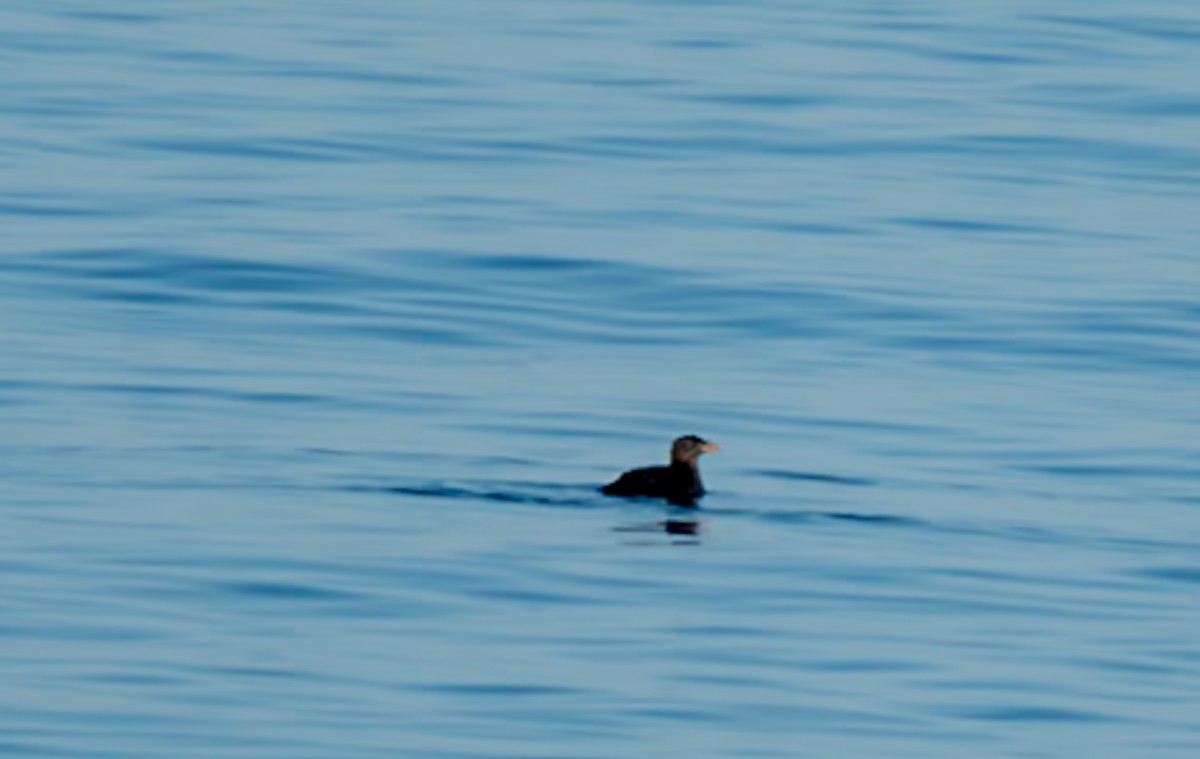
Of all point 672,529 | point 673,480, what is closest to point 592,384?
point 673,480

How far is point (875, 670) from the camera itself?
1655 centimetres

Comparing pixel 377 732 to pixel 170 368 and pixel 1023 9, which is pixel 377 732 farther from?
pixel 1023 9

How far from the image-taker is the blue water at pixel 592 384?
16.1 m

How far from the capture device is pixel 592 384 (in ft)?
81.1

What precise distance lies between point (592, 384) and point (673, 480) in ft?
13.8

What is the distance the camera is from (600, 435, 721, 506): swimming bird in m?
20.5

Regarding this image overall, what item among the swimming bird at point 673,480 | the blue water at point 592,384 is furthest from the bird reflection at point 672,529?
the swimming bird at point 673,480

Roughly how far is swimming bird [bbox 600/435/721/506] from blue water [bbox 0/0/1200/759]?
132 mm

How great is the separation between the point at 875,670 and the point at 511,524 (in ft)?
12.1

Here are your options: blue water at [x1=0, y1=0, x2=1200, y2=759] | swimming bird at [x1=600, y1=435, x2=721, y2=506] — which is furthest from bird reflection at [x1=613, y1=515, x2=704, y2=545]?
swimming bird at [x1=600, y1=435, x2=721, y2=506]

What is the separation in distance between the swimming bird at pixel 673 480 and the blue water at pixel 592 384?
132mm

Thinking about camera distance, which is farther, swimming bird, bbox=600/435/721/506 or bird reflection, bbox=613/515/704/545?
swimming bird, bbox=600/435/721/506

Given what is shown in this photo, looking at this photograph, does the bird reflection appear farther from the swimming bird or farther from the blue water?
the swimming bird

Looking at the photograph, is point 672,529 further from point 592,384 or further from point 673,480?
point 592,384
